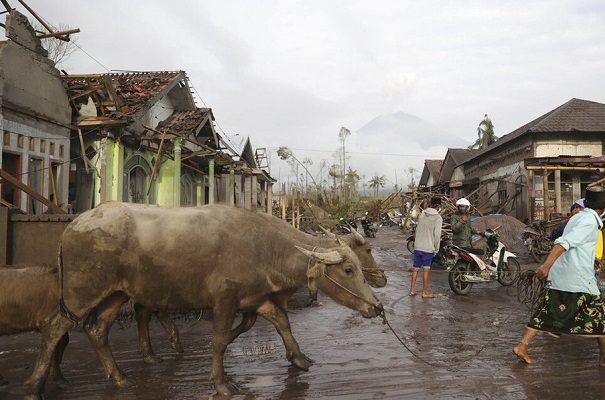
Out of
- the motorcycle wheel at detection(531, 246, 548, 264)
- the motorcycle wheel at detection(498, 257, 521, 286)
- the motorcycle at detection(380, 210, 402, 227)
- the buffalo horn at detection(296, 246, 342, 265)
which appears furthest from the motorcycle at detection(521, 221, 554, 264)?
the motorcycle at detection(380, 210, 402, 227)

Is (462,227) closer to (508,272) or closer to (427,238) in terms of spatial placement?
(508,272)

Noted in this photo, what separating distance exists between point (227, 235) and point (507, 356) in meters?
3.49

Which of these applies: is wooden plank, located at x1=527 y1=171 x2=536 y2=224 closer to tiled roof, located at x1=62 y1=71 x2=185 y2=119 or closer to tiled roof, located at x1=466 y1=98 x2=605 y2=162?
tiled roof, located at x1=466 y1=98 x2=605 y2=162

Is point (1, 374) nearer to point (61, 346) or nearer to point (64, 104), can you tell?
point (61, 346)

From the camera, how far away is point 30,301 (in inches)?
180

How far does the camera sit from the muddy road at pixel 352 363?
176 inches

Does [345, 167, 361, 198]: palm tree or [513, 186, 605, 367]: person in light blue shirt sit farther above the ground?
[345, 167, 361, 198]: palm tree

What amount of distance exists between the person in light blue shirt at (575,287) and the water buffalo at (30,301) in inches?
189

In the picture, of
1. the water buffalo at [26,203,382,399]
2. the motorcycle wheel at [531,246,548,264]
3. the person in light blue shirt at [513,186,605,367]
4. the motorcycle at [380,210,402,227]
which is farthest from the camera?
the motorcycle at [380,210,402,227]

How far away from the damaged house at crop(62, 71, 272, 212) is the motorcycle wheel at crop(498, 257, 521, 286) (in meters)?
6.41

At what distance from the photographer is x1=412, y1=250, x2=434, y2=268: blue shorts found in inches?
373

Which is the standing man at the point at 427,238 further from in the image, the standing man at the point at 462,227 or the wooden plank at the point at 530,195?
the wooden plank at the point at 530,195

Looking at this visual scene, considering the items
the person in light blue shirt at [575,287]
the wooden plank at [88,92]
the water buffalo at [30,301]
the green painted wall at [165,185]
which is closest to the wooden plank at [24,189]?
the water buffalo at [30,301]

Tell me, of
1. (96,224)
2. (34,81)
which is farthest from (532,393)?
(34,81)
